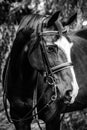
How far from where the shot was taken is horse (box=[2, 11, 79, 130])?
9.34 feet

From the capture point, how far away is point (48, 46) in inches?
112

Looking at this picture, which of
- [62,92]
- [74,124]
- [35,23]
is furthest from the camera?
[74,124]

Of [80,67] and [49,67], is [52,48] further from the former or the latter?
[80,67]

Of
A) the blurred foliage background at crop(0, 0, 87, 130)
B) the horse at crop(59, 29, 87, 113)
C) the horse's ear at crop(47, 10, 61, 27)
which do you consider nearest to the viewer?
the horse's ear at crop(47, 10, 61, 27)

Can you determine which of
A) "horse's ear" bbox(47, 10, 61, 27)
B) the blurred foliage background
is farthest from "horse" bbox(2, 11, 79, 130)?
the blurred foliage background

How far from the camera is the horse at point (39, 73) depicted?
285 cm

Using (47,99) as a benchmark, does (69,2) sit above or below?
above

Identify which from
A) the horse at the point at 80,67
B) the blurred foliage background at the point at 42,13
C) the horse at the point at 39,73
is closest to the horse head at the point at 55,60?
the horse at the point at 39,73

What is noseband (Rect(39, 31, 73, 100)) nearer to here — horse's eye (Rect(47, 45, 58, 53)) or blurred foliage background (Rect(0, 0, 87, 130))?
horse's eye (Rect(47, 45, 58, 53))

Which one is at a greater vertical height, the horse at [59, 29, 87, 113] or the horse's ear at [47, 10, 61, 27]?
the horse's ear at [47, 10, 61, 27]

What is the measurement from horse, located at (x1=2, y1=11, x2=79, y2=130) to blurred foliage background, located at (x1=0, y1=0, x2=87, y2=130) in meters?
1.31

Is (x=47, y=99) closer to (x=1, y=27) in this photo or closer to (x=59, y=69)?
(x=59, y=69)

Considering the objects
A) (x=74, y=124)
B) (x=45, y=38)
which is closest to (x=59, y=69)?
(x=45, y=38)

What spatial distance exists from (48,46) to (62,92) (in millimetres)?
435
